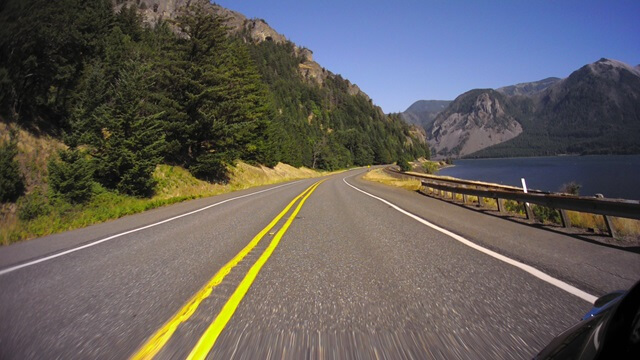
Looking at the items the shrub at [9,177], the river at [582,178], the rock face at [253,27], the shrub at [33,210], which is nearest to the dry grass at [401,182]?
the river at [582,178]

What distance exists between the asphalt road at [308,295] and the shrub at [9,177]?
10309 mm

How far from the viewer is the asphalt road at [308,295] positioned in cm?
242

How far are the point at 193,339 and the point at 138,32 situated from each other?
69.4 m

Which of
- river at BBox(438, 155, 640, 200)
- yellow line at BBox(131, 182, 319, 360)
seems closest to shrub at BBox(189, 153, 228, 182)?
yellow line at BBox(131, 182, 319, 360)

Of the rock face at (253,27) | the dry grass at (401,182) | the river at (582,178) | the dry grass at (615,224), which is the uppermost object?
the rock face at (253,27)

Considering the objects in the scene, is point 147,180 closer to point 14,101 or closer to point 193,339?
point 14,101

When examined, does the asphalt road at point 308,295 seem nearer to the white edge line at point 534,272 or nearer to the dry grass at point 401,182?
the white edge line at point 534,272

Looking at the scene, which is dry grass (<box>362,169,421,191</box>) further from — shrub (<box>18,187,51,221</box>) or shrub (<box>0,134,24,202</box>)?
shrub (<box>0,134,24,202</box>)

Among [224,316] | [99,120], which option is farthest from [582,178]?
[224,316]

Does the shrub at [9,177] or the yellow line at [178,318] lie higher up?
the shrub at [9,177]

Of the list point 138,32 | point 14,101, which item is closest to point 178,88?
point 14,101

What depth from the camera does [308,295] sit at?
3371mm

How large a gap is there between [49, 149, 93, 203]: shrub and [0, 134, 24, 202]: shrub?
5.56ft

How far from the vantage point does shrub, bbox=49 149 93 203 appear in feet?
44.4
